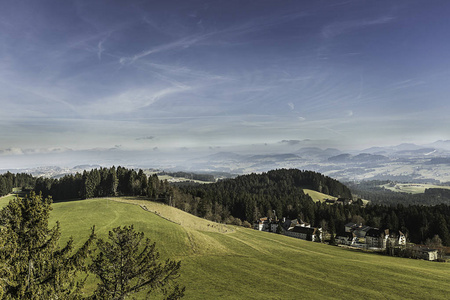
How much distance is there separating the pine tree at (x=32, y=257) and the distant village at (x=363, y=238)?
102253mm

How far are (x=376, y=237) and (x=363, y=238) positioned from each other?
35.9 feet

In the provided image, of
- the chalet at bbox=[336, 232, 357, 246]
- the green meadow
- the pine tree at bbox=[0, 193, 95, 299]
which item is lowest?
the chalet at bbox=[336, 232, 357, 246]

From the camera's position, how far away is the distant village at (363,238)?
274 feet

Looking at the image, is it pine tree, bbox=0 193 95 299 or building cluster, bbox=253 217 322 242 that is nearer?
pine tree, bbox=0 193 95 299

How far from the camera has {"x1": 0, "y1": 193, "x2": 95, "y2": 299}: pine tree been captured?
462 inches

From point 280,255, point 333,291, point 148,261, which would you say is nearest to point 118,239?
point 148,261

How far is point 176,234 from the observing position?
209 ft

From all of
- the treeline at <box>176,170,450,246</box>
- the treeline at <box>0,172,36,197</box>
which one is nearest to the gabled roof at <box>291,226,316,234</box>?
the treeline at <box>176,170,450,246</box>

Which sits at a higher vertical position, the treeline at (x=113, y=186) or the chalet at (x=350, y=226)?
the treeline at (x=113, y=186)

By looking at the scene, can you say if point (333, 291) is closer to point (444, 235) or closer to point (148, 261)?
point (148, 261)

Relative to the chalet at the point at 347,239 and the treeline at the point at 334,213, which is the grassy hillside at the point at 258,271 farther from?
the treeline at the point at 334,213

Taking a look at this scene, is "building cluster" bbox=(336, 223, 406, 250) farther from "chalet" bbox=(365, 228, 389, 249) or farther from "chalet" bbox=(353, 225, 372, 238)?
"chalet" bbox=(353, 225, 372, 238)

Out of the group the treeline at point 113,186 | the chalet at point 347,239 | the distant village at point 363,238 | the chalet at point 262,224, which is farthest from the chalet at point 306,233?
the treeline at point 113,186

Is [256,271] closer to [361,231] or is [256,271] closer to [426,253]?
[426,253]
